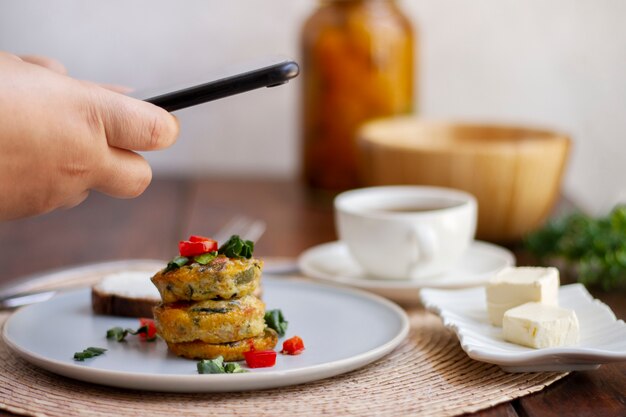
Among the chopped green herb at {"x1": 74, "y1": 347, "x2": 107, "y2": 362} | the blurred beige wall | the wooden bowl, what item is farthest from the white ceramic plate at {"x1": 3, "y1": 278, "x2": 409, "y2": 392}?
the blurred beige wall

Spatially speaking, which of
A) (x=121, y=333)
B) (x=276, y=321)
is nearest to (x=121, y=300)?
(x=121, y=333)

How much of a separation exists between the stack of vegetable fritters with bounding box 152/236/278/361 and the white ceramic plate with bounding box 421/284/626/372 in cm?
23

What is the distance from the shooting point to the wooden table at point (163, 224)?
5.57 ft

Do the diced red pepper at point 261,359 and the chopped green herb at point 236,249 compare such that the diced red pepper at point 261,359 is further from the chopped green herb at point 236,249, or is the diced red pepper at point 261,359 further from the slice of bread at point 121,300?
the slice of bread at point 121,300

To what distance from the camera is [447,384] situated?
953 mm

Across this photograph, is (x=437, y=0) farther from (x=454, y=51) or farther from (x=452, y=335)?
(x=452, y=335)

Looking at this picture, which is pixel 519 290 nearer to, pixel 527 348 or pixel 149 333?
pixel 527 348

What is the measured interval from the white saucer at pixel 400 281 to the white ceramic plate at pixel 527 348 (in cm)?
9

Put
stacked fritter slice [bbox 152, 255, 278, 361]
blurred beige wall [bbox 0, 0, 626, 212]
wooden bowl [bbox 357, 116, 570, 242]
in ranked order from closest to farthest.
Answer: stacked fritter slice [bbox 152, 255, 278, 361]
wooden bowl [bbox 357, 116, 570, 242]
blurred beige wall [bbox 0, 0, 626, 212]

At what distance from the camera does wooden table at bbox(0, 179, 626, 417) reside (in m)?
1.70

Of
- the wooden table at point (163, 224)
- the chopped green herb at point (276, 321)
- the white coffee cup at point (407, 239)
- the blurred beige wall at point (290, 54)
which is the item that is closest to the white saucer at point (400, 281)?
the white coffee cup at point (407, 239)

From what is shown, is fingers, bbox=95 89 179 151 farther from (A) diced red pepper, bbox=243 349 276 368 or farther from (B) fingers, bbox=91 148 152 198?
(A) diced red pepper, bbox=243 349 276 368

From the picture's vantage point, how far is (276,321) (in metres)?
1.05

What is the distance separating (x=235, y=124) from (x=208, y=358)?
5.40ft
